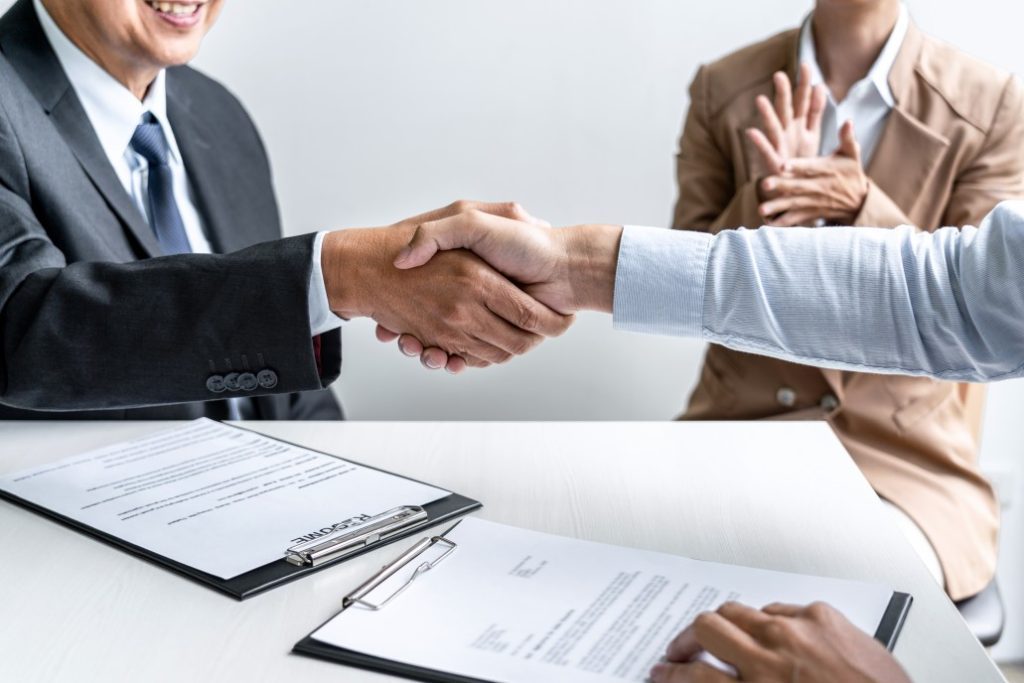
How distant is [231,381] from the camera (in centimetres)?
120

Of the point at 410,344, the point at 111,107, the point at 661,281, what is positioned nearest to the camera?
the point at 661,281

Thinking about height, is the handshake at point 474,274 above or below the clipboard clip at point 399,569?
above

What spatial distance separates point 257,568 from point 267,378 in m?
0.35

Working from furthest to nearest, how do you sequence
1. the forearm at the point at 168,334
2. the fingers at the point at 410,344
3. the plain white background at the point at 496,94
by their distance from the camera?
the plain white background at the point at 496,94
the fingers at the point at 410,344
the forearm at the point at 168,334

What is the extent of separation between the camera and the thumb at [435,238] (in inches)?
50.9

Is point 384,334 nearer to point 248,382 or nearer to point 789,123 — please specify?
point 248,382

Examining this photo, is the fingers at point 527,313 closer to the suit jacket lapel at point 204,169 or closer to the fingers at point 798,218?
the fingers at point 798,218

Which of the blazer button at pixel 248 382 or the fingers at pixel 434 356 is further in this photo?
the fingers at pixel 434 356

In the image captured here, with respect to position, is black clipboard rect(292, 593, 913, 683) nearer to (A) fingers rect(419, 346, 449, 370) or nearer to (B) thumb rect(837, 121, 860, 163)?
(A) fingers rect(419, 346, 449, 370)

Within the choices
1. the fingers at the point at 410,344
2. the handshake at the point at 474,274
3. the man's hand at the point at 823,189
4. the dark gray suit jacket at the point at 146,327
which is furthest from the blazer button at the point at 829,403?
the dark gray suit jacket at the point at 146,327

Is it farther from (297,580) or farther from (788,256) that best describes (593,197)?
(297,580)

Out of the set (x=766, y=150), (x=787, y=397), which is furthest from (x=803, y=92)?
(x=787, y=397)

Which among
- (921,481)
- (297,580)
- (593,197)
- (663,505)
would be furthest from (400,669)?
(593,197)

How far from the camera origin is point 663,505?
104cm
